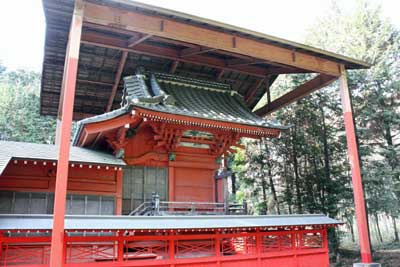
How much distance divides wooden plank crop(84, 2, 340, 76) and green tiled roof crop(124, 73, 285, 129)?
1927 millimetres

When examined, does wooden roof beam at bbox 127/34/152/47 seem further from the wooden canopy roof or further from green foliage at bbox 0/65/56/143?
green foliage at bbox 0/65/56/143

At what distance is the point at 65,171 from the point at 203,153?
18.4ft

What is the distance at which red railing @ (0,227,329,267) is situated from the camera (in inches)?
→ 273

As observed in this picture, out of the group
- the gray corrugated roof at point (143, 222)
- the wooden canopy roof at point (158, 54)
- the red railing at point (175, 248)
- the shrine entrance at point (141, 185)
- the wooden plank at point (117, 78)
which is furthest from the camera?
the wooden plank at point (117, 78)

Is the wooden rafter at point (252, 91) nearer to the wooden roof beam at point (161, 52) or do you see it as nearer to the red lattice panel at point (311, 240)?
the wooden roof beam at point (161, 52)

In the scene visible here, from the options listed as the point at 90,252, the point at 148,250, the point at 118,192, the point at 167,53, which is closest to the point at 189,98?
the point at 167,53

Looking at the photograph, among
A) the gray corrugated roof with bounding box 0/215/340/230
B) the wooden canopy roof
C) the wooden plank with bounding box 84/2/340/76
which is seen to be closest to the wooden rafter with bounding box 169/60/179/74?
the wooden canopy roof

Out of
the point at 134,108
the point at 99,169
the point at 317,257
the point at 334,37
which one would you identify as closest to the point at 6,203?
the point at 99,169

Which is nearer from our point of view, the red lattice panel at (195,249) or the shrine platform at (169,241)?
the shrine platform at (169,241)

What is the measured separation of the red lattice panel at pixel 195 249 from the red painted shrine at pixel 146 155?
43 millimetres

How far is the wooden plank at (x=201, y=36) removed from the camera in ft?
23.6

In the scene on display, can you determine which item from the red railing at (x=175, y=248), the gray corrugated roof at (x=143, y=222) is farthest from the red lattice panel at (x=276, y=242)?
the gray corrugated roof at (x=143, y=222)

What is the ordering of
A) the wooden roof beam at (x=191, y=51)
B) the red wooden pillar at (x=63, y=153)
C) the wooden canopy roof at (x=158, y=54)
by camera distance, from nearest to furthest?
the red wooden pillar at (x=63, y=153), the wooden canopy roof at (x=158, y=54), the wooden roof beam at (x=191, y=51)

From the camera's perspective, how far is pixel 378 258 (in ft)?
43.7
